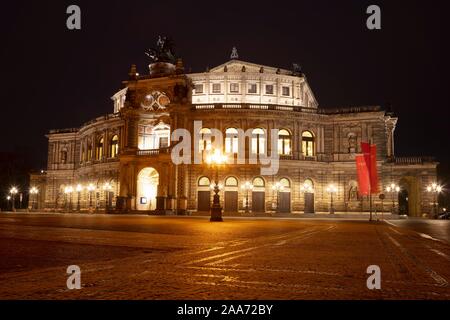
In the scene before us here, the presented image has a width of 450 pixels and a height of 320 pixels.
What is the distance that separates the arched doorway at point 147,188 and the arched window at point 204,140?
23.1 feet

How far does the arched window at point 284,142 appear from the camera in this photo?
55531 mm

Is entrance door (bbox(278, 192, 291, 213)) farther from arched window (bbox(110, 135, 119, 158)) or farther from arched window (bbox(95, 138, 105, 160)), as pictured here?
arched window (bbox(95, 138, 105, 160))

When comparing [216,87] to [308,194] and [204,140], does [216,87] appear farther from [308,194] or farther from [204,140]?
[308,194]

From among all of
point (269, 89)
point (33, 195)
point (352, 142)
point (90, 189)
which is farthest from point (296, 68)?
point (33, 195)

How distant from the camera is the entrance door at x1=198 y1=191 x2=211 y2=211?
5378 cm

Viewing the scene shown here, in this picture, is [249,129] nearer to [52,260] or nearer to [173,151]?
[173,151]

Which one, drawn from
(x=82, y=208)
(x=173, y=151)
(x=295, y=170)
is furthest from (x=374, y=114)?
(x=82, y=208)

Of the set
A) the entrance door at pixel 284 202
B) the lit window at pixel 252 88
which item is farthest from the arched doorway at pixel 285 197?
the lit window at pixel 252 88

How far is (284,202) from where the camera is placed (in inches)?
2143

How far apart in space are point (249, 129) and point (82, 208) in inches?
1139

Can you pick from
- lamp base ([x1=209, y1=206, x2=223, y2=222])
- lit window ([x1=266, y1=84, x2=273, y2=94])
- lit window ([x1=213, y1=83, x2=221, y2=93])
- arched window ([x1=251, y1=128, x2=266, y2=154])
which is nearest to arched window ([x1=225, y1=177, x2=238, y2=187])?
arched window ([x1=251, y1=128, x2=266, y2=154])

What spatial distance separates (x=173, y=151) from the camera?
53375 millimetres

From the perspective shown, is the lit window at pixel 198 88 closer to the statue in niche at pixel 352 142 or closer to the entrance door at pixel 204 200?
the entrance door at pixel 204 200

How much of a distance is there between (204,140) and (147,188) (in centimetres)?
1016
